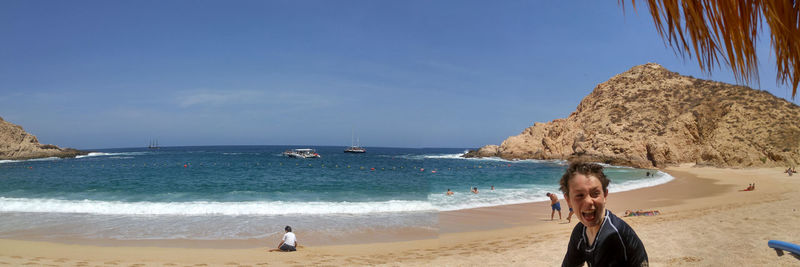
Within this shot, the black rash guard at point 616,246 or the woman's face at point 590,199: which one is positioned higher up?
the woman's face at point 590,199

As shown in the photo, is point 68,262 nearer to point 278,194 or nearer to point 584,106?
point 278,194

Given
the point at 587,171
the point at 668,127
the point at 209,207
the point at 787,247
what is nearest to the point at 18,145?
the point at 209,207

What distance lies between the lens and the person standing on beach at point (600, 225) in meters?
1.68

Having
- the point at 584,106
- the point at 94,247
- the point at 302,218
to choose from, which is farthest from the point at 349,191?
the point at 584,106

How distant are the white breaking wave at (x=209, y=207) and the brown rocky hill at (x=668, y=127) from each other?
Answer: 118ft

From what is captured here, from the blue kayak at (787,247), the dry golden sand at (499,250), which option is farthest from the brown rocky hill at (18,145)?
the blue kayak at (787,247)

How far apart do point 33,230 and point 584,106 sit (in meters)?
68.5

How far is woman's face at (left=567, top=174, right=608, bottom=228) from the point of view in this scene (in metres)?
1.71

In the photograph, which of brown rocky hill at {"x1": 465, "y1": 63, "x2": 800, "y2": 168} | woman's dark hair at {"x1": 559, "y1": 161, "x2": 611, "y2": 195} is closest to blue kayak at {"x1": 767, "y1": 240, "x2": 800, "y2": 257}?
woman's dark hair at {"x1": 559, "y1": 161, "x2": 611, "y2": 195}

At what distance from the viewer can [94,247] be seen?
973 cm

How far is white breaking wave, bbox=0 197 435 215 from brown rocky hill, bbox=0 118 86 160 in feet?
221

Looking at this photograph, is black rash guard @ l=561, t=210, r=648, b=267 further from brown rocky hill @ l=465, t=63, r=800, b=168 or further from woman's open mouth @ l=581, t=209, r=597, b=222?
brown rocky hill @ l=465, t=63, r=800, b=168

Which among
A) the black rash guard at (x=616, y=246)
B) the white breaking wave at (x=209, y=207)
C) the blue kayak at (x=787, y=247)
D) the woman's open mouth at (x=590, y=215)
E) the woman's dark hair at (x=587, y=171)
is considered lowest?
the white breaking wave at (x=209, y=207)

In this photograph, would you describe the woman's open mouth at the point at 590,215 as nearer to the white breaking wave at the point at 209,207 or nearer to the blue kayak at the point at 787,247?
the blue kayak at the point at 787,247
